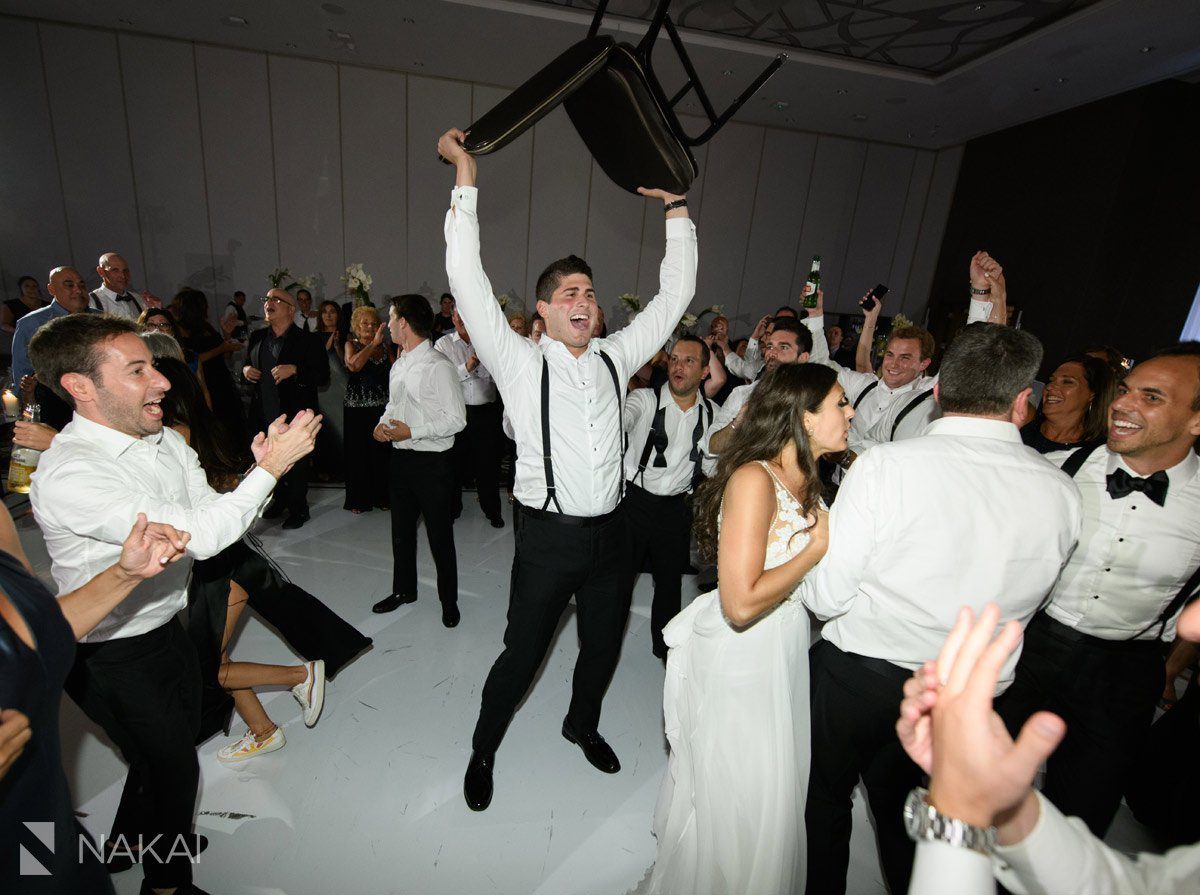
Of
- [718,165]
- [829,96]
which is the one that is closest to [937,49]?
[829,96]

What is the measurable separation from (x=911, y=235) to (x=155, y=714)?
41.0 feet

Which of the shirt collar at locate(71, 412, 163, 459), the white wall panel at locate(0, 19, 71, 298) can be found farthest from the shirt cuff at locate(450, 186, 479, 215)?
the white wall panel at locate(0, 19, 71, 298)

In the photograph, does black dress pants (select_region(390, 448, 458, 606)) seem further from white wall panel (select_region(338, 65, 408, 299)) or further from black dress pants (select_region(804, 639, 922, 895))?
white wall panel (select_region(338, 65, 408, 299))

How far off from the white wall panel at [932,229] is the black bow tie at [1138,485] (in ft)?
34.3

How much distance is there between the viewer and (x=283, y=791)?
2.09 metres

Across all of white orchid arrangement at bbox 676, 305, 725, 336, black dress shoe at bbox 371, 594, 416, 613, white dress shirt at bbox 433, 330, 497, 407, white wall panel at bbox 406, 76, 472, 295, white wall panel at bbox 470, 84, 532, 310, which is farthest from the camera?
white wall panel at bbox 470, 84, 532, 310

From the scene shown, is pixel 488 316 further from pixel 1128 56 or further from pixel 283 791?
pixel 1128 56

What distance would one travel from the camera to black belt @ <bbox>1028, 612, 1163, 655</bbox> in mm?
1740

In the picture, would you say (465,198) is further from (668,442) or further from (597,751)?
(597,751)

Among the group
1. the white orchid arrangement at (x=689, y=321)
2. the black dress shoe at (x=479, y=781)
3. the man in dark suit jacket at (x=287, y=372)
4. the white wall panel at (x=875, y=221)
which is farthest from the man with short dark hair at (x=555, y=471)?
the white wall panel at (x=875, y=221)

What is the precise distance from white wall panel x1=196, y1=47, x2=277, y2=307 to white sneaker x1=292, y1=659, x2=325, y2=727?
27.8 ft

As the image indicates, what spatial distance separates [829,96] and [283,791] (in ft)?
31.7

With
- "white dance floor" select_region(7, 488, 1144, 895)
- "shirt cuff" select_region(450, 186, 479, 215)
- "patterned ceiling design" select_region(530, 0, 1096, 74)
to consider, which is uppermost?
"patterned ceiling design" select_region(530, 0, 1096, 74)

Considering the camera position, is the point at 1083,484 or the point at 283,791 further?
the point at 283,791
